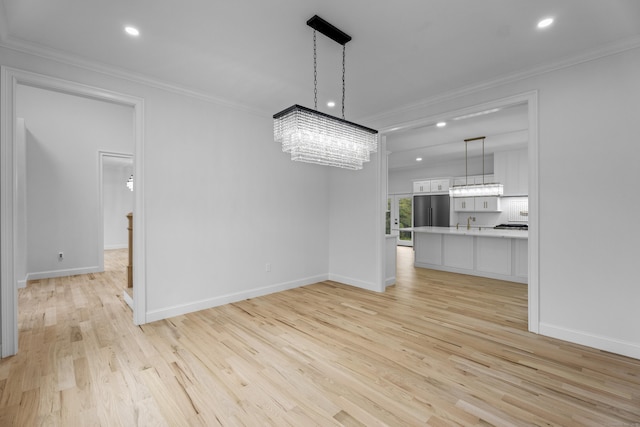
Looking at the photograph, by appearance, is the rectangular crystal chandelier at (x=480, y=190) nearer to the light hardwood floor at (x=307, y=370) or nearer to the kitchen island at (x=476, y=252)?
the kitchen island at (x=476, y=252)

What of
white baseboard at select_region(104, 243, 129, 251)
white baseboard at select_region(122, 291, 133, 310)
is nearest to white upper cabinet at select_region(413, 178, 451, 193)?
white baseboard at select_region(122, 291, 133, 310)

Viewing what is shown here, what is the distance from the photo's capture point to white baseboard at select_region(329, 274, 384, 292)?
15.3ft

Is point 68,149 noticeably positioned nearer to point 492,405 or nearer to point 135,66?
point 135,66

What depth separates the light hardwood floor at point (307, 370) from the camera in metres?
1.82

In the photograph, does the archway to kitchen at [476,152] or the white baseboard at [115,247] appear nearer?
the archway to kitchen at [476,152]

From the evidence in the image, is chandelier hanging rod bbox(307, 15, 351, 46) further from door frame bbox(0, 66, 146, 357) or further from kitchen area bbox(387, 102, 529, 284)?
kitchen area bbox(387, 102, 529, 284)

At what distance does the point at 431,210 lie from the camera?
9.18m

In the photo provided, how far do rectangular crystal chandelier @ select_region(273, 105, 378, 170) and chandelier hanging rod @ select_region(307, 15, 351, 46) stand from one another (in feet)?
2.20

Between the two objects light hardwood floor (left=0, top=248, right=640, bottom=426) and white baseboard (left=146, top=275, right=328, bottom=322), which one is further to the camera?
white baseboard (left=146, top=275, right=328, bottom=322)

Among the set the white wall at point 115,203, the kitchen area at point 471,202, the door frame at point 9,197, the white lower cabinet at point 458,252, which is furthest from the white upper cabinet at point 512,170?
the white wall at point 115,203

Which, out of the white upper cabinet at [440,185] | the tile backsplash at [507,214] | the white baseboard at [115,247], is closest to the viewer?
the tile backsplash at [507,214]

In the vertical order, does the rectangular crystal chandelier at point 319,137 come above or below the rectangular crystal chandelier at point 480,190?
above

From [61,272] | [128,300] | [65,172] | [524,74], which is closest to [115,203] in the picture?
[65,172]

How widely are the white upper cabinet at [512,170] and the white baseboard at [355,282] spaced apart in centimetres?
485
